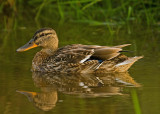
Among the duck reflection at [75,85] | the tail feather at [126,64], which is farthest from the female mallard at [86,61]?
the duck reflection at [75,85]

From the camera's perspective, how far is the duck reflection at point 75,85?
700cm

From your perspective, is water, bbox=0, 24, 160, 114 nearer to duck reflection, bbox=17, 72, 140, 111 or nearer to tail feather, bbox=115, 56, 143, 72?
duck reflection, bbox=17, 72, 140, 111

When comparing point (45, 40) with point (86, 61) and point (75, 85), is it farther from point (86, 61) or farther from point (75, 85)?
point (75, 85)

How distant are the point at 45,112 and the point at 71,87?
155 centimetres

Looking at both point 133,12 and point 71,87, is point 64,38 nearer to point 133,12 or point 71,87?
point 133,12

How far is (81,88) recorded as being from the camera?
25.0 feet

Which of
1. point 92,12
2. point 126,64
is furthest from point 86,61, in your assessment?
point 92,12

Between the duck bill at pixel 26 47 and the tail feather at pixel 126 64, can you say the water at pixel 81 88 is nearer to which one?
the tail feather at pixel 126 64

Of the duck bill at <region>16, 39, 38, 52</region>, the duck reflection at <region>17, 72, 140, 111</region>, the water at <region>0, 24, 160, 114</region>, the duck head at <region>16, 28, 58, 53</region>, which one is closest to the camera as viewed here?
the water at <region>0, 24, 160, 114</region>

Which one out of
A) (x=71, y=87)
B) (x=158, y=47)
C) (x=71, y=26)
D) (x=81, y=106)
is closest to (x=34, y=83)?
(x=71, y=87)

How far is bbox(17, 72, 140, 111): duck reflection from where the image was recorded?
700 cm

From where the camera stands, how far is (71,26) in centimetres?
1367

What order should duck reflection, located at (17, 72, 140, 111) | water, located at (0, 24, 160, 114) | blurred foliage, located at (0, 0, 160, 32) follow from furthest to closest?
blurred foliage, located at (0, 0, 160, 32)
duck reflection, located at (17, 72, 140, 111)
water, located at (0, 24, 160, 114)

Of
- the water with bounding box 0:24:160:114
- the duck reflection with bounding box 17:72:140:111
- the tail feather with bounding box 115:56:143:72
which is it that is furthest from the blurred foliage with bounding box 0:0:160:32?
the duck reflection with bounding box 17:72:140:111
